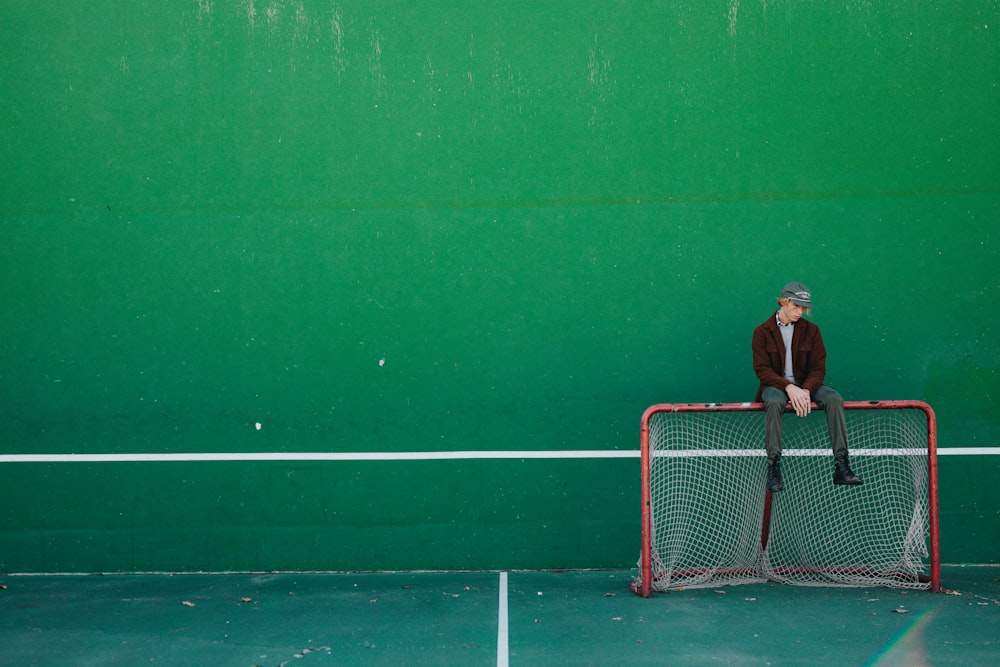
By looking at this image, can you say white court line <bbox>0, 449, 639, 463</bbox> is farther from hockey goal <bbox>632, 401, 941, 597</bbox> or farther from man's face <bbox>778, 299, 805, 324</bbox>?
man's face <bbox>778, 299, 805, 324</bbox>

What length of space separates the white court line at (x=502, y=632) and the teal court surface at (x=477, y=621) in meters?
0.01

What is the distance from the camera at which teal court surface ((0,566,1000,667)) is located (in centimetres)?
521

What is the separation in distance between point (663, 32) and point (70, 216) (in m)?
5.39

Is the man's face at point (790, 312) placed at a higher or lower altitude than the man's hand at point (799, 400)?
higher

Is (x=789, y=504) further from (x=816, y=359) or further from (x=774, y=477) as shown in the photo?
(x=816, y=359)

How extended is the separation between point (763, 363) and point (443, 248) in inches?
111

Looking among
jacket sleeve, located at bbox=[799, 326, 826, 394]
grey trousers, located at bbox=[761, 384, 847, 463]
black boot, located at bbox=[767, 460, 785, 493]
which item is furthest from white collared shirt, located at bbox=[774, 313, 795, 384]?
black boot, located at bbox=[767, 460, 785, 493]

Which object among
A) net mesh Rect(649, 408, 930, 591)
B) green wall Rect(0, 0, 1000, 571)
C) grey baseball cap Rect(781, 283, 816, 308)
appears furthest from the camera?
green wall Rect(0, 0, 1000, 571)

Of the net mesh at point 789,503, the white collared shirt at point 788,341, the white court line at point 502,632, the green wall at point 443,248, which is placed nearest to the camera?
the white court line at point 502,632

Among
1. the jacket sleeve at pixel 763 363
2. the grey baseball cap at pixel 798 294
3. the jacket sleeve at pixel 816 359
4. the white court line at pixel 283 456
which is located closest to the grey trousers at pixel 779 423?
the jacket sleeve at pixel 763 363

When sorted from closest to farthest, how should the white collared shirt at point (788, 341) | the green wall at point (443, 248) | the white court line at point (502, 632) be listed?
1. the white court line at point (502, 632)
2. the white collared shirt at point (788, 341)
3. the green wall at point (443, 248)

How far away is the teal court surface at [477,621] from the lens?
521 centimetres

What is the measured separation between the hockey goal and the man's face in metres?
0.91

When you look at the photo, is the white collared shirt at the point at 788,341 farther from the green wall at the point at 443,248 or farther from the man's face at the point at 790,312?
the green wall at the point at 443,248
